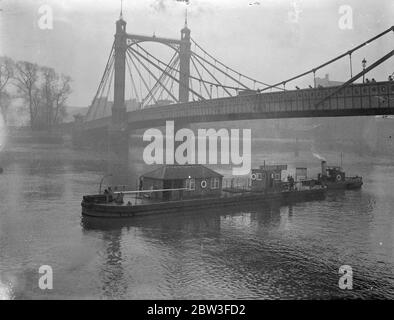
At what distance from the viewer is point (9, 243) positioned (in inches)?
980

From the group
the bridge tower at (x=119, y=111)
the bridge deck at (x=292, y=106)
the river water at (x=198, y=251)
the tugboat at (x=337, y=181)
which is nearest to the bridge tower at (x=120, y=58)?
the bridge tower at (x=119, y=111)

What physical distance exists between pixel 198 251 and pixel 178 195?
1236cm

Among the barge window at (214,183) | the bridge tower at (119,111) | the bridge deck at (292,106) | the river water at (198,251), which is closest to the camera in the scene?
the river water at (198,251)

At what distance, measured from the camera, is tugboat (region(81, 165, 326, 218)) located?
32.5 m

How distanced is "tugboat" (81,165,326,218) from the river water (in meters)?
0.93

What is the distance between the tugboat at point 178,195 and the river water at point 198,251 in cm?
93

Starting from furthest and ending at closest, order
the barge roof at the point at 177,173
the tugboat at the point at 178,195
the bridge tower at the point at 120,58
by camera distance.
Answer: the bridge tower at the point at 120,58
the barge roof at the point at 177,173
the tugboat at the point at 178,195

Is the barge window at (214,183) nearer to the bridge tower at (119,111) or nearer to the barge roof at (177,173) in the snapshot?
the barge roof at (177,173)

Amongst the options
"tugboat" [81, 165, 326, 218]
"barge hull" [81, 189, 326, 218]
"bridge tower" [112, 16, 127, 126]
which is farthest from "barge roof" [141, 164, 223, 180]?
"bridge tower" [112, 16, 127, 126]

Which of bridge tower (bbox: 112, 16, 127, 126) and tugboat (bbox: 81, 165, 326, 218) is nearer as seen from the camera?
tugboat (bbox: 81, 165, 326, 218)

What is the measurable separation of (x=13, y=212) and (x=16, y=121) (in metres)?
83.2

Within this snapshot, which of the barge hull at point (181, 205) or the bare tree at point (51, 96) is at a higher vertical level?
the bare tree at point (51, 96)

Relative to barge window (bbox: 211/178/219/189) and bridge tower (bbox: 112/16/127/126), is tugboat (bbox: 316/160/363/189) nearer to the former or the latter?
barge window (bbox: 211/178/219/189)

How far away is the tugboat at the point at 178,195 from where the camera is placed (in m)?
32.5
